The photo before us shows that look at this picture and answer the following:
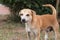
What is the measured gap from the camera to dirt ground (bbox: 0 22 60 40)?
851 cm

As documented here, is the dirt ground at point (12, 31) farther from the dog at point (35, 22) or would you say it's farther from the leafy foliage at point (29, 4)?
the dog at point (35, 22)

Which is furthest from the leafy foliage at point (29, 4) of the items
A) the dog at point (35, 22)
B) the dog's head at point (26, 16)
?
the dog's head at point (26, 16)

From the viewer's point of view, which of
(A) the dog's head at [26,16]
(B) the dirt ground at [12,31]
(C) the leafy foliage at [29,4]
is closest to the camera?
(A) the dog's head at [26,16]

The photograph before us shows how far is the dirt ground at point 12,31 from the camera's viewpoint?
8509mm

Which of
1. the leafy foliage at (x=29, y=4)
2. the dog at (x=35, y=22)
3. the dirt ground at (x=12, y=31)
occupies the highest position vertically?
the leafy foliage at (x=29, y=4)

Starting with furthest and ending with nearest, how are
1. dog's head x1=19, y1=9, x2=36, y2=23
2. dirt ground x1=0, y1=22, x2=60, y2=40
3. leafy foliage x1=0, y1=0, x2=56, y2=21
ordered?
leafy foliage x1=0, y1=0, x2=56, y2=21 → dirt ground x1=0, y1=22, x2=60, y2=40 → dog's head x1=19, y1=9, x2=36, y2=23

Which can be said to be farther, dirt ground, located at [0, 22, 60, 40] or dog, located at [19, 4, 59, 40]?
dirt ground, located at [0, 22, 60, 40]

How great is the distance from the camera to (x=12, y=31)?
31.3 feet

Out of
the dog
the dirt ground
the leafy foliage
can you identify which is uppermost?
the leafy foliage

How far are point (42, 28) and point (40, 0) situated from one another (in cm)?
335

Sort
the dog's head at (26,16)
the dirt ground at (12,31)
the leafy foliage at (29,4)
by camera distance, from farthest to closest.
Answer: the leafy foliage at (29,4) → the dirt ground at (12,31) → the dog's head at (26,16)

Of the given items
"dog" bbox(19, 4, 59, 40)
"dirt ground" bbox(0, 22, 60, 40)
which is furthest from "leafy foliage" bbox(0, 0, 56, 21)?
"dog" bbox(19, 4, 59, 40)

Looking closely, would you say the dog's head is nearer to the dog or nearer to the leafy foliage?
the dog

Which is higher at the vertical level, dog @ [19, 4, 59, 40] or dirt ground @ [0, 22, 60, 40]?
dog @ [19, 4, 59, 40]
